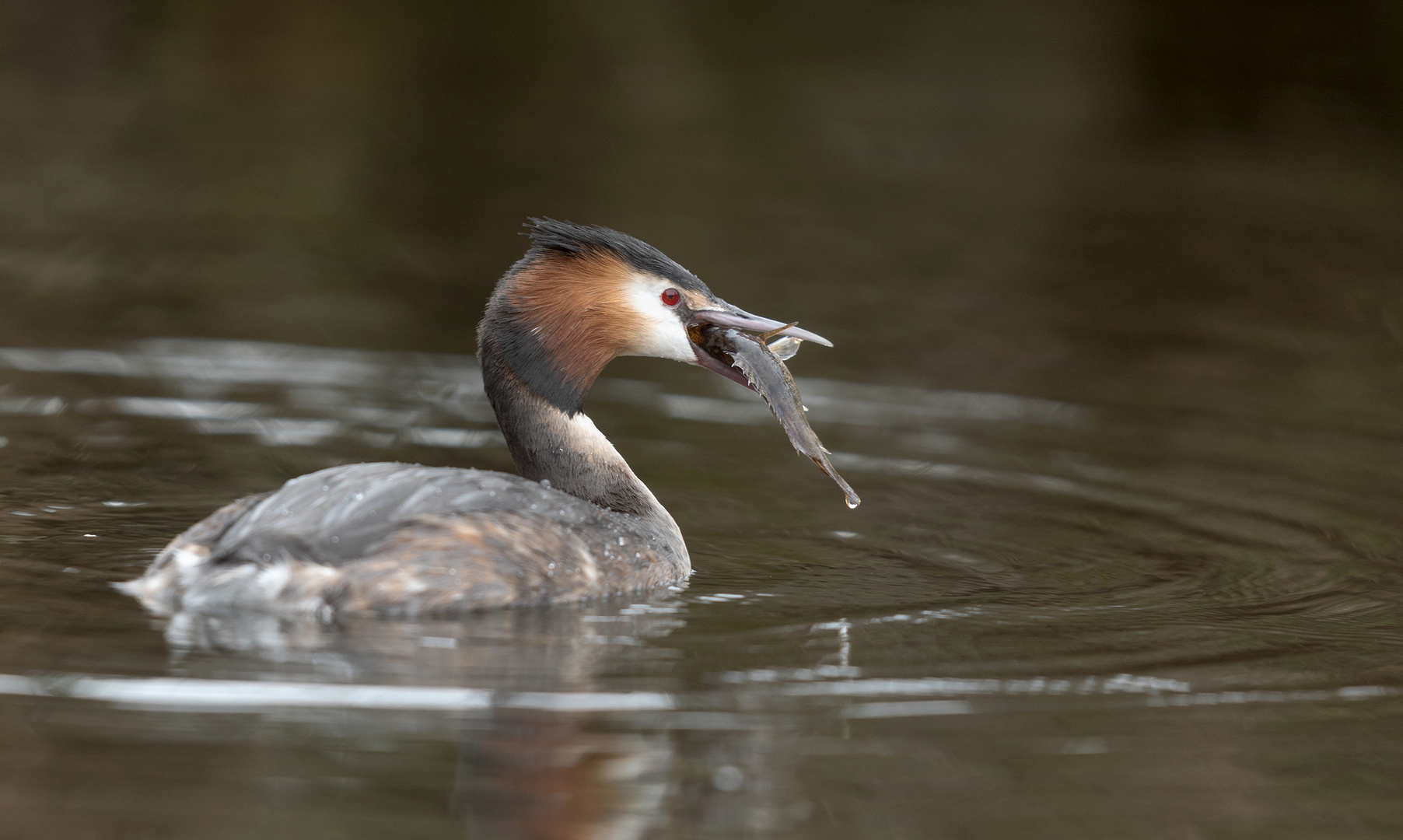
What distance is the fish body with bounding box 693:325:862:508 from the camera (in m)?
6.30

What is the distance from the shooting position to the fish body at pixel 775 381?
6305 mm

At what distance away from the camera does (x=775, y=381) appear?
20.8 feet

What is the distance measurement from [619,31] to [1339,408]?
1401 centimetres

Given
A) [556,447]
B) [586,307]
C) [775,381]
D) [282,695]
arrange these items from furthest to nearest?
[556,447] < [586,307] < [775,381] < [282,695]

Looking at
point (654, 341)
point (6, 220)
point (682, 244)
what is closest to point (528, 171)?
point (682, 244)

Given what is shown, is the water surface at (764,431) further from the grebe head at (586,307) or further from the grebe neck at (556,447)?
the grebe head at (586,307)

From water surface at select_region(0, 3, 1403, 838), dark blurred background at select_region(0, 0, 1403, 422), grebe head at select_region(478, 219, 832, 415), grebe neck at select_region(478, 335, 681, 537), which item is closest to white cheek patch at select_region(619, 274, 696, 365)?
grebe head at select_region(478, 219, 832, 415)

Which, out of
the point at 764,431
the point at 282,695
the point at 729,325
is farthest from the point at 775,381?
the point at 764,431

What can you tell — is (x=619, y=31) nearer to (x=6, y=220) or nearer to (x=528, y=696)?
(x=6, y=220)

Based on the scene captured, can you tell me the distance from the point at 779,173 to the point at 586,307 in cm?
990

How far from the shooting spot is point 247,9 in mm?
20922

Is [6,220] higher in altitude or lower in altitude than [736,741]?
higher

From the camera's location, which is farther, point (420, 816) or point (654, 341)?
point (654, 341)

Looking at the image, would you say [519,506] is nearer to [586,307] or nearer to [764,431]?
[586,307]
